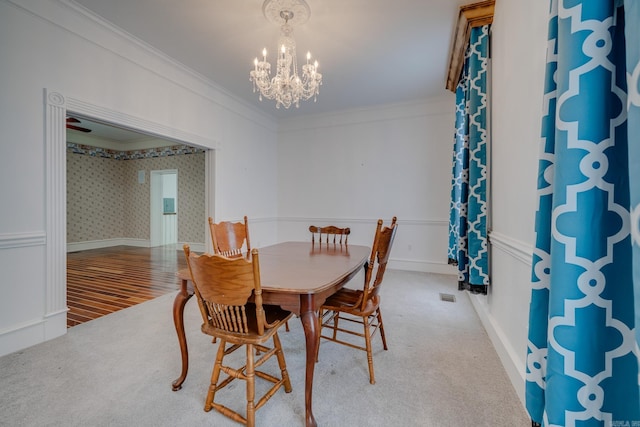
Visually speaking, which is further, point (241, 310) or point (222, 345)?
point (222, 345)

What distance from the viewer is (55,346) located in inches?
80.7

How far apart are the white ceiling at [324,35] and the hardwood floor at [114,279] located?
2.53 meters

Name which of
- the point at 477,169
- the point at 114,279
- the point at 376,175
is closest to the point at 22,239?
the point at 114,279

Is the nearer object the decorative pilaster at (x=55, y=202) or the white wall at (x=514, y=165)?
the white wall at (x=514, y=165)

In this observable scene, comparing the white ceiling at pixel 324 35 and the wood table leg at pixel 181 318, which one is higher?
the white ceiling at pixel 324 35

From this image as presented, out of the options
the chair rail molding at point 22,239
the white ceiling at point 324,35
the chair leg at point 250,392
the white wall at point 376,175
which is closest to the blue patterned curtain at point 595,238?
the chair leg at point 250,392

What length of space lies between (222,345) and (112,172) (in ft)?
23.9

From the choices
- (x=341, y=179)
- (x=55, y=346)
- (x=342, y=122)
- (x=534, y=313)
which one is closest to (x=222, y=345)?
(x=534, y=313)

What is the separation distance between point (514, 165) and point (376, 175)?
9.96 feet

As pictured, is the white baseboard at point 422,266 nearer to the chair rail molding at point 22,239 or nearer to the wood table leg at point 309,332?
the wood table leg at point 309,332

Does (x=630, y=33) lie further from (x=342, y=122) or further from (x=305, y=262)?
(x=342, y=122)

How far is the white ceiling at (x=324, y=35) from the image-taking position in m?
2.31

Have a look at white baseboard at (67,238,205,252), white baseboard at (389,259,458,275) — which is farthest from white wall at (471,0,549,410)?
white baseboard at (67,238,205,252)

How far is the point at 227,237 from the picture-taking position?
7.24 ft
